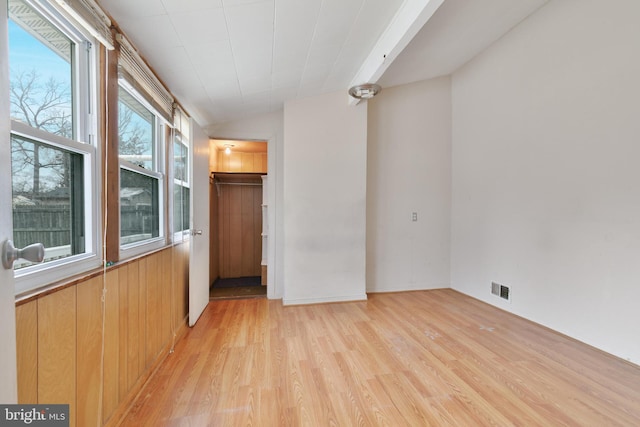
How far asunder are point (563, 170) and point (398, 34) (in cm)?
195

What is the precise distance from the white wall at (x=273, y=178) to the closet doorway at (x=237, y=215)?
0.63 m

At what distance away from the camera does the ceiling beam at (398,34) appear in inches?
67.2

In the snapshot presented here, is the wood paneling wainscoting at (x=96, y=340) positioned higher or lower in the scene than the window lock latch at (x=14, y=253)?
lower

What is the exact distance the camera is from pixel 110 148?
1337 millimetres

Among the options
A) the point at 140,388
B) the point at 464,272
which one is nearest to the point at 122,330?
the point at 140,388

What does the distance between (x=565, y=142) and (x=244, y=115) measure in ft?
10.9

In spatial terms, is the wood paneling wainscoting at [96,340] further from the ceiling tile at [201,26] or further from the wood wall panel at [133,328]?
the ceiling tile at [201,26]

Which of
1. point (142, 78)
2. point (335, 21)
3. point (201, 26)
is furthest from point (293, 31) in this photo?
point (142, 78)

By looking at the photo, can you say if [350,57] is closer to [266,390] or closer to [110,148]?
[110,148]

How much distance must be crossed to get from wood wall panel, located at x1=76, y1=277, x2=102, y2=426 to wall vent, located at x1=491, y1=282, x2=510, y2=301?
355cm

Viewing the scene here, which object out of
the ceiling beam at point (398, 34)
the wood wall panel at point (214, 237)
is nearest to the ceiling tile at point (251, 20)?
the ceiling beam at point (398, 34)

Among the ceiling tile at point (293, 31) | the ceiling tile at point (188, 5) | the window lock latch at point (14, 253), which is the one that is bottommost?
the window lock latch at point (14, 253)

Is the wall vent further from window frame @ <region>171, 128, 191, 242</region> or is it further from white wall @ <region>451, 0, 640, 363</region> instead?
window frame @ <region>171, 128, 191, 242</region>

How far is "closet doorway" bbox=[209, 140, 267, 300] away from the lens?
4.02 m
